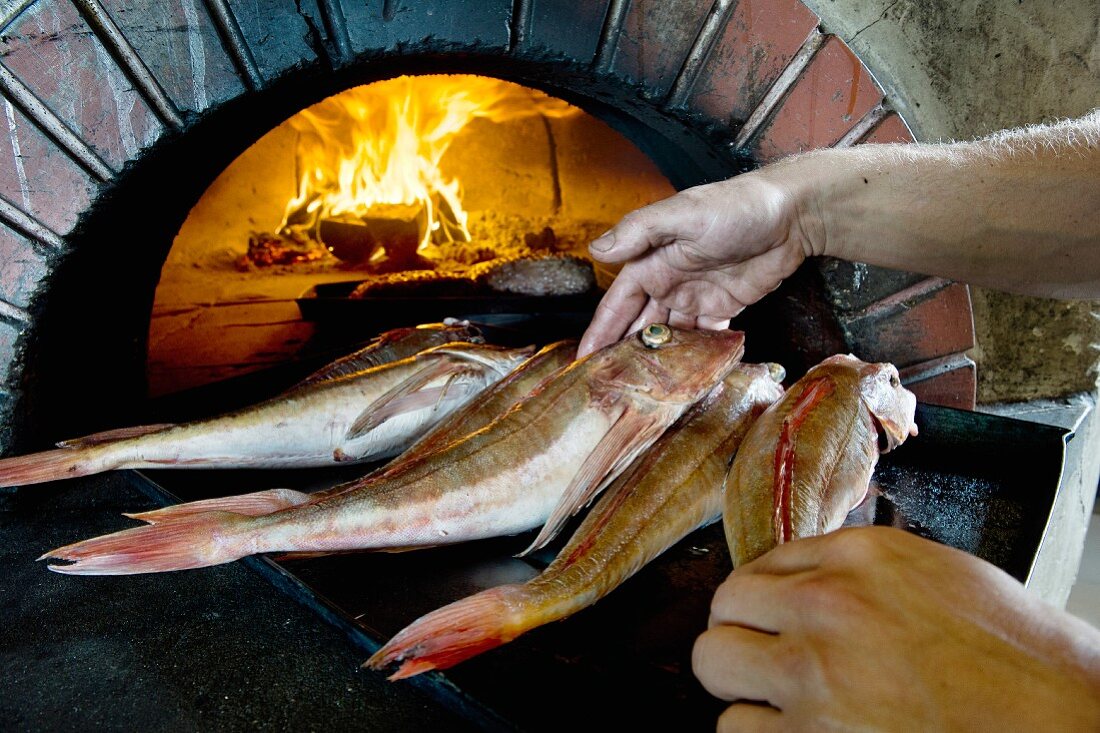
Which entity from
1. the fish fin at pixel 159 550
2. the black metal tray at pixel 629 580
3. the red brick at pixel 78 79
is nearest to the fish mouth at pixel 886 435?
the black metal tray at pixel 629 580

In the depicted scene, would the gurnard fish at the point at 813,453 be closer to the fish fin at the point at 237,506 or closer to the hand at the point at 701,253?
the hand at the point at 701,253

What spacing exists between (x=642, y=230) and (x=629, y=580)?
922mm

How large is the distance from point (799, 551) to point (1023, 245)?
1.29 m

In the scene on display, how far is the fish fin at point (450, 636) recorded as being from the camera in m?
1.20

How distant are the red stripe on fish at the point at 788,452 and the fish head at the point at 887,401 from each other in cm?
11

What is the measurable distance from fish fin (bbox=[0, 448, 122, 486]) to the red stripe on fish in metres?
1.75

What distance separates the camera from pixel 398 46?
2.00 metres

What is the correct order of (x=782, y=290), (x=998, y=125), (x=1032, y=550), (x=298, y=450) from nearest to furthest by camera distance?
1. (x=1032, y=550)
2. (x=298, y=450)
3. (x=998, y=125)
4. (x=782, y=290)

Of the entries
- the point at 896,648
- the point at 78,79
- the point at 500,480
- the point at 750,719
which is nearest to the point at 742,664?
the point at 750,719

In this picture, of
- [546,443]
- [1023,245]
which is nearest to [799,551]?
[546,443]

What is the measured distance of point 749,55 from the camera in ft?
6.93

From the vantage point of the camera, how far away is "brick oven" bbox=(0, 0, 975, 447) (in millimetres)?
1822

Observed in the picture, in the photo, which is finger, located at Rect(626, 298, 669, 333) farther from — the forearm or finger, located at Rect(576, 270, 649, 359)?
the forearm

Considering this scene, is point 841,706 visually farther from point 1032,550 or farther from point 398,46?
point 398,46
